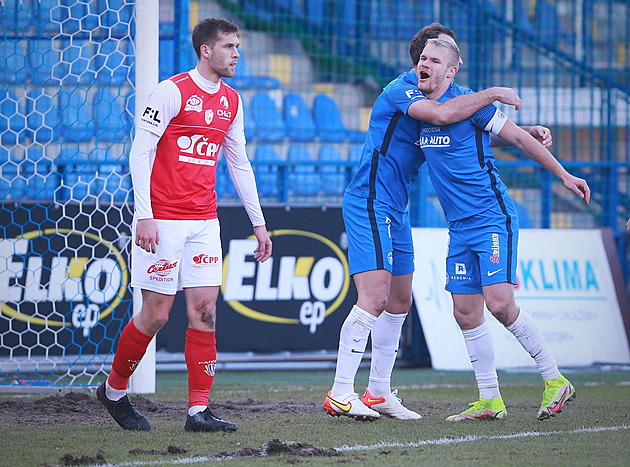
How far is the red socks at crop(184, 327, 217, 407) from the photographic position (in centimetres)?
415

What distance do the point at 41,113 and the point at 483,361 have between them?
467 cm

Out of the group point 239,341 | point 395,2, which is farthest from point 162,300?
point 395,2

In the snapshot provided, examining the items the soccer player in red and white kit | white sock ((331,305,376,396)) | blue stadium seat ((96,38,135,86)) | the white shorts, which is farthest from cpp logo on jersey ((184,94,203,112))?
blue stadium seat ((96,38,135,86))

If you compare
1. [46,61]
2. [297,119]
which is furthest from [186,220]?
[297,119]

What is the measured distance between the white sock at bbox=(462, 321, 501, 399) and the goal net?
316cm

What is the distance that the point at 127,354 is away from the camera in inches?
166

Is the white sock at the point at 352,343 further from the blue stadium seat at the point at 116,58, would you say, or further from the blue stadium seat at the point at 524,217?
the blue stadium seat at the point at 524,217

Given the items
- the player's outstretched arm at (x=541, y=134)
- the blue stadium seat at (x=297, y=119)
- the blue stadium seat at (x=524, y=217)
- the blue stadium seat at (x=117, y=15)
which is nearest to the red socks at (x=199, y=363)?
the player's outstretched arm at (x=541, y=134)

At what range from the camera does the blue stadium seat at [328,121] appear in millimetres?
9867

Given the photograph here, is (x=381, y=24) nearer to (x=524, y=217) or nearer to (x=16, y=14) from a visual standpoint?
(x=524, y=217)

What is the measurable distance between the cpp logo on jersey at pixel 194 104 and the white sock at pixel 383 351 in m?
1.58

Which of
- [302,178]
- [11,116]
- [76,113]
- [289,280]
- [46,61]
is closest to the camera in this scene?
[11,116]

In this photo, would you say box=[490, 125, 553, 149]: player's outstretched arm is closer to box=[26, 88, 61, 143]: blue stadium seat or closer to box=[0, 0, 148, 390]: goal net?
box=[0, 0, 148, 390]: goal net

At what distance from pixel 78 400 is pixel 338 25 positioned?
244 inches
